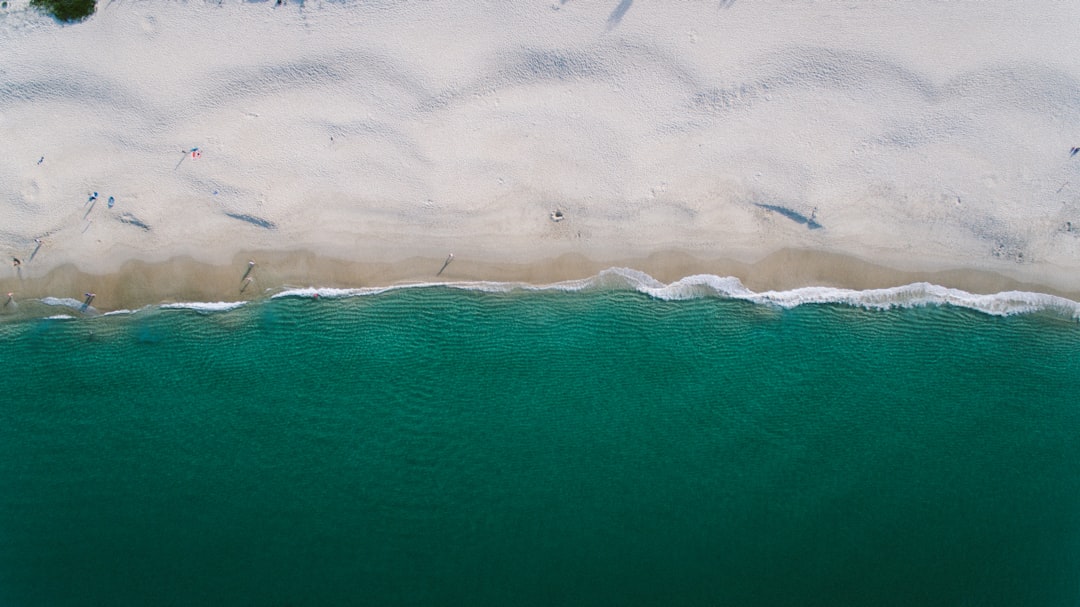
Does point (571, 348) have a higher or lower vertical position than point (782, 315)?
lower

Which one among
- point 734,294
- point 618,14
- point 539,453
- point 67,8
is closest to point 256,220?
point 67,8

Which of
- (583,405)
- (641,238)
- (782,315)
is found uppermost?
(641,238)

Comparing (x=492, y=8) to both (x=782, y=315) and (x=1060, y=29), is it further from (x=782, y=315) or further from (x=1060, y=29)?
(x=1060, y=29)

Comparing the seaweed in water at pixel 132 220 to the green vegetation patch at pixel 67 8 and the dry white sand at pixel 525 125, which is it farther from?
the green vegetation patch at pixel 67 8

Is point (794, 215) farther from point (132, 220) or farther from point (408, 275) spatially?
point (132, 220)

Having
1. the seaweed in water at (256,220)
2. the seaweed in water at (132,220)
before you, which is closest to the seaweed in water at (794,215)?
the seaweed in water at (256,220)

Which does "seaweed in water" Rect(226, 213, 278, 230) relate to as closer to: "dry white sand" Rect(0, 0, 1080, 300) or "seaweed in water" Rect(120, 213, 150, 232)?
"dry white sand" Rect(0, 0, 1080, 300)

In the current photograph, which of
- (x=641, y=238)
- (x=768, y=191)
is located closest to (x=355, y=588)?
(x=641, y=238)
